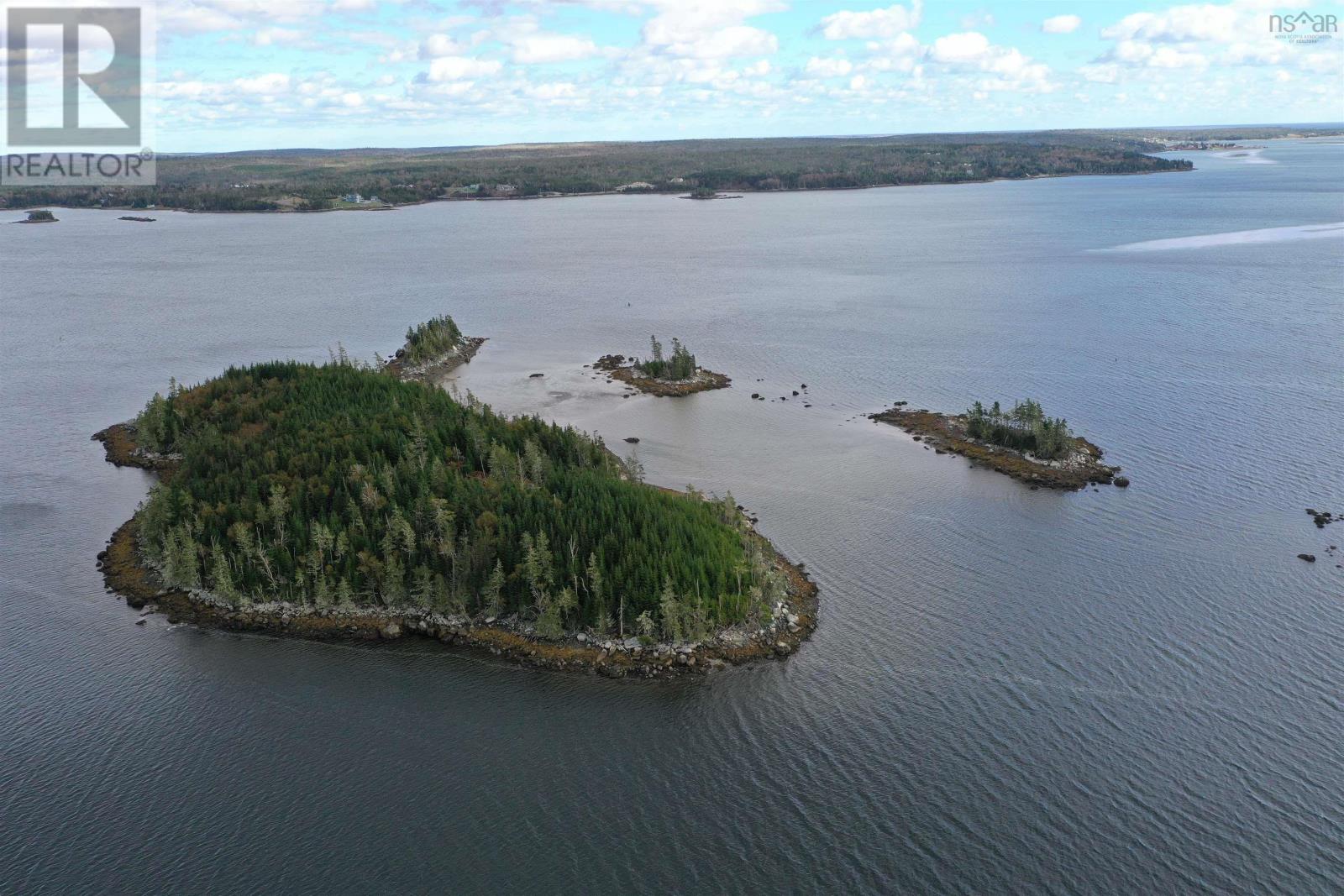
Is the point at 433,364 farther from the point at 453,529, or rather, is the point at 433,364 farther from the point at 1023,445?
the point at 1023,445

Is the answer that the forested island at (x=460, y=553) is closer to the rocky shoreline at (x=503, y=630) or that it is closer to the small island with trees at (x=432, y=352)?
the rocky shoreline at (x=503, y=630)

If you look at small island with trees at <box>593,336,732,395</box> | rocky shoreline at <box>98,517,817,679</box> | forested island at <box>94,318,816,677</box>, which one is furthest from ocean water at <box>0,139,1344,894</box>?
small island with trees at <box>593,336,732,395</box>

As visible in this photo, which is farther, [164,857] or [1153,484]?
[1153,484]

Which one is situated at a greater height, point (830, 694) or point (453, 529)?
point (453, 529)

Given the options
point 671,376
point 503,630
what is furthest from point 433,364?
point 503,630

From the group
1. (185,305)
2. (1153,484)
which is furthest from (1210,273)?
(185,305)

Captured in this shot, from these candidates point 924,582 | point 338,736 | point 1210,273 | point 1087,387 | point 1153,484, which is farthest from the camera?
point 1210,273

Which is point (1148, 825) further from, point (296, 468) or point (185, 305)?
point (185, 305)
